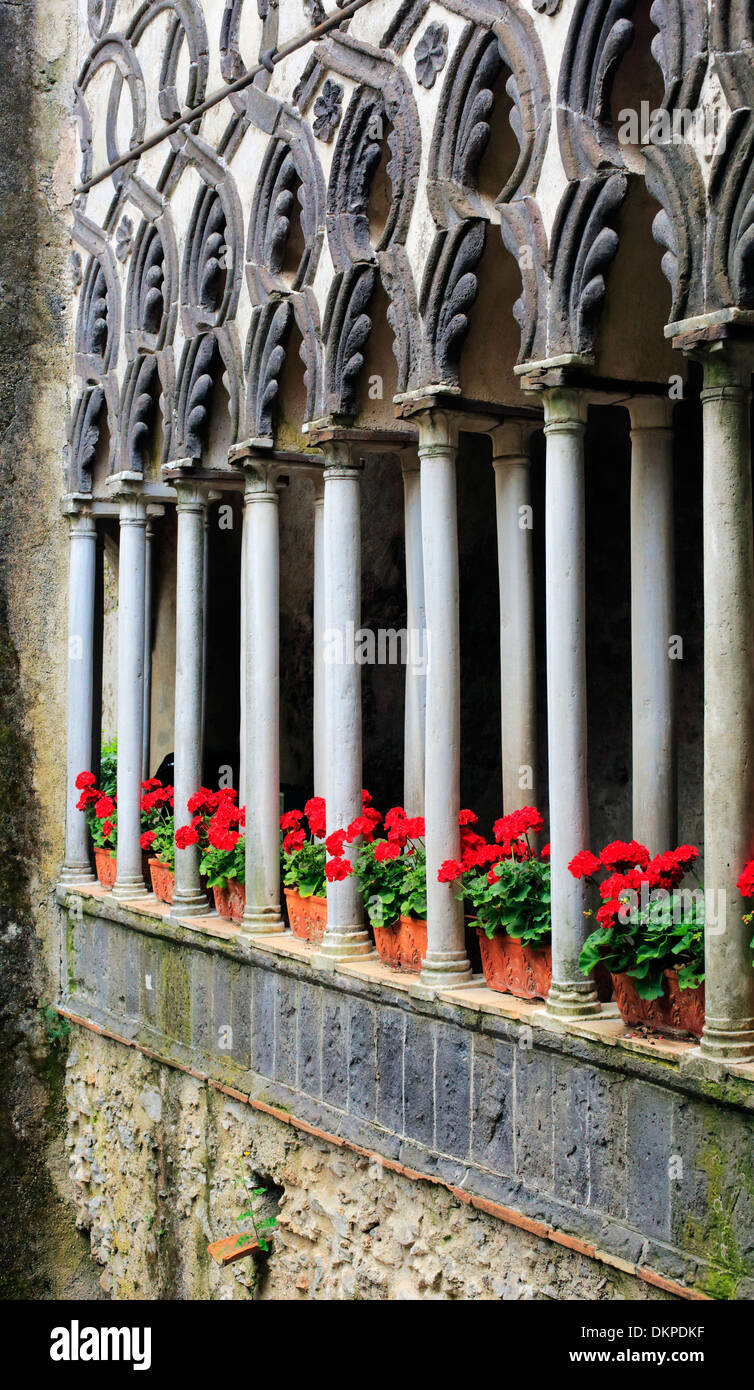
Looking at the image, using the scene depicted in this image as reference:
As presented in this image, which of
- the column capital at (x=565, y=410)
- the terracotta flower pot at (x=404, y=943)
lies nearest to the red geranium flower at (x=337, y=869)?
the terracotta flower pot at (x=404, y=943)

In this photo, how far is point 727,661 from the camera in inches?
182

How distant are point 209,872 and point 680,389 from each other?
3.70 m

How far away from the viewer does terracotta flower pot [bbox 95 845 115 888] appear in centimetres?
933

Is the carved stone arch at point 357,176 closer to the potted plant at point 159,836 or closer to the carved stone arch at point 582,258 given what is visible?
the carved stone arch at point 582,258

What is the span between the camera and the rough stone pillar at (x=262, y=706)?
7414mm

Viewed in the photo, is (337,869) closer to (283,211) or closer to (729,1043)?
(729,1043)

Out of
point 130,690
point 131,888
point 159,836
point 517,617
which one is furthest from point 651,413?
point 131,888

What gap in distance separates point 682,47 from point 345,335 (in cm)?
234

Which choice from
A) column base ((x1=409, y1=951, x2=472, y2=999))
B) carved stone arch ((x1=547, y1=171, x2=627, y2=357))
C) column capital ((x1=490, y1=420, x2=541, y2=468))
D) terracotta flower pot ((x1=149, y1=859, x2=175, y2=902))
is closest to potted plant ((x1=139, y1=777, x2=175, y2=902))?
terracotta flower pot ((x1=149, y1=859, x2=175, y2=902))

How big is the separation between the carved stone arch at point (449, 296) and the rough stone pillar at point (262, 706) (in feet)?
5.70

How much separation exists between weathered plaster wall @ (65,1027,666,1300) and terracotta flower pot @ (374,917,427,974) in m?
0.82

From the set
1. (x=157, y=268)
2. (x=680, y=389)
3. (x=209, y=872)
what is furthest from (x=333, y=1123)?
(x=157, y=268)

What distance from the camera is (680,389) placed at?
18.0 ft
